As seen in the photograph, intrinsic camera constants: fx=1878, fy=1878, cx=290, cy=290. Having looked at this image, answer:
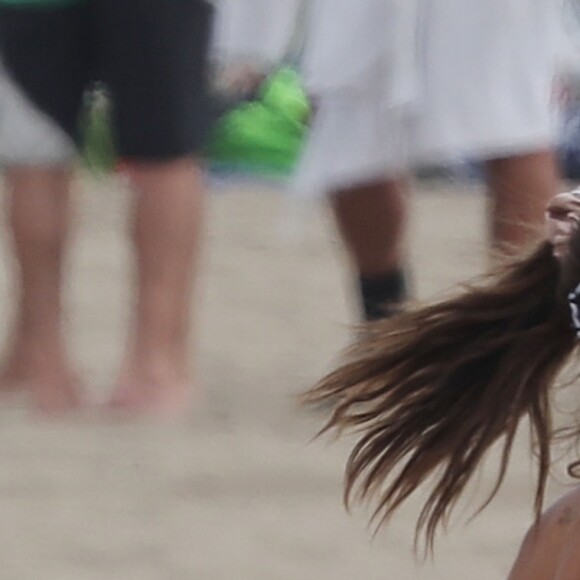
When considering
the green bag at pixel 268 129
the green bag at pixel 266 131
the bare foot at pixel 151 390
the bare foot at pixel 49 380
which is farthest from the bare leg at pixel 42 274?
the green bag at pixel 268 129

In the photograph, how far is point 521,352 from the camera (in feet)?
4.98

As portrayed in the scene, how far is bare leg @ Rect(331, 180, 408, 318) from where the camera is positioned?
3145 millimetres

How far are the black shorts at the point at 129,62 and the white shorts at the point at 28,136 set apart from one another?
19 millimetres

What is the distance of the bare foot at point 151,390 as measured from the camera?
3.20 m

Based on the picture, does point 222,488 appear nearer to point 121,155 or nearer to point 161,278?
point 161,278

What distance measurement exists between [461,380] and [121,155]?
1.78 meters

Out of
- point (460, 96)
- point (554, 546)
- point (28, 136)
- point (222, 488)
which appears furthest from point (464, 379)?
point (28, 136)

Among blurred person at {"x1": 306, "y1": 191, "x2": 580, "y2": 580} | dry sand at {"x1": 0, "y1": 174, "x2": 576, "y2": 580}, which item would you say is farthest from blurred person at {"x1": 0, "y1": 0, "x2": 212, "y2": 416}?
blurred person at {"x1": 306, "y1": 191, "x2": 580, "y2": 580}

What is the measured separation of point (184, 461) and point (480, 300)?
4.94 ft

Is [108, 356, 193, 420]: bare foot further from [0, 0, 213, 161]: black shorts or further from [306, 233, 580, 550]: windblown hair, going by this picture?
[306, 233, 580, 550]: windblown hair

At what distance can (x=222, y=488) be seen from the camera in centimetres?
286

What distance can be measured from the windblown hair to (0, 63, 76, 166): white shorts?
71.1 inches

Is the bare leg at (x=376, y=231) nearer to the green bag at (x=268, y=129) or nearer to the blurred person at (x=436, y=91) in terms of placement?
the blurred person at (x=436, y=91)

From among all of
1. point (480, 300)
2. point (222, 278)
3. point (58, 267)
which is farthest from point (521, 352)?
point (222, 278)
